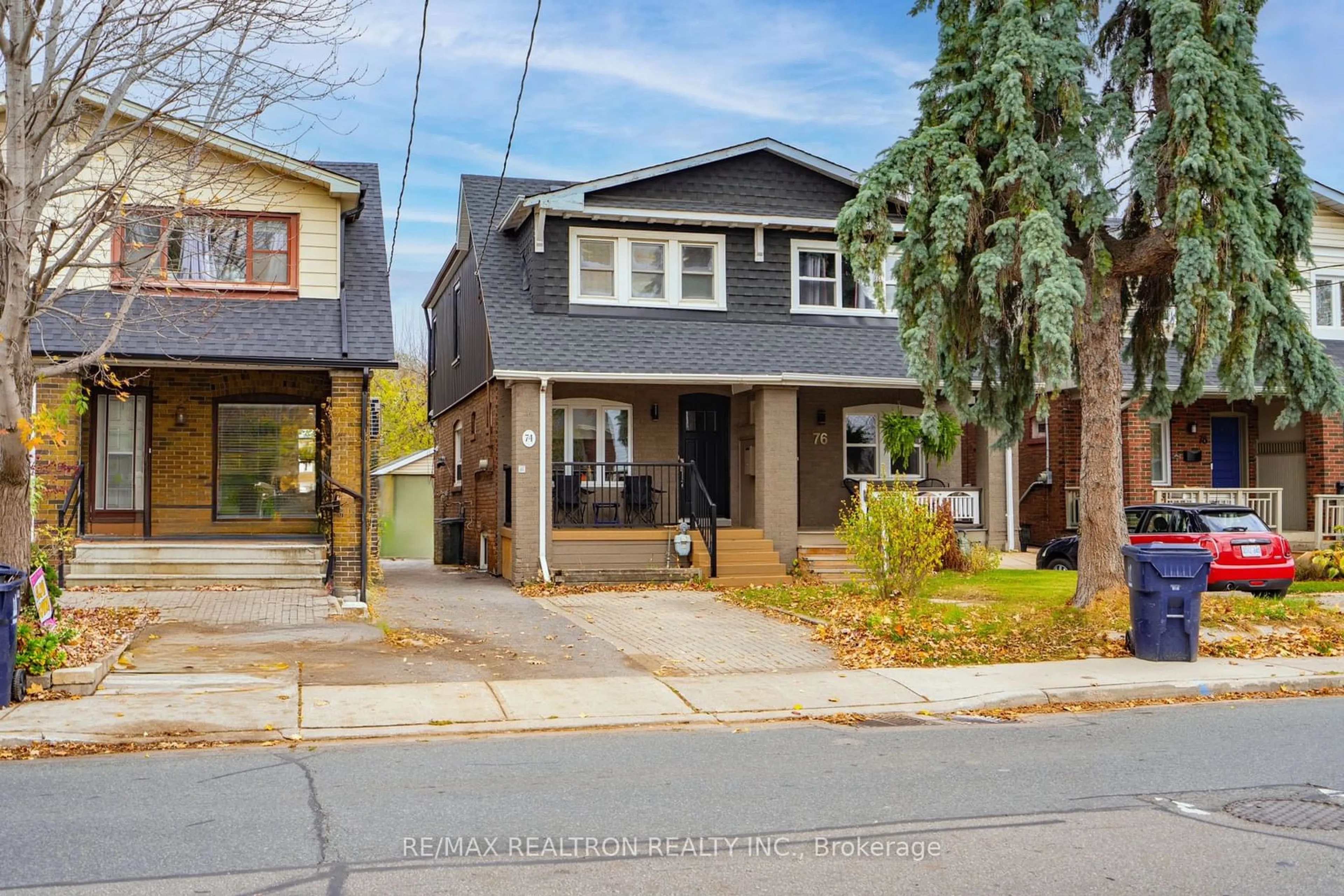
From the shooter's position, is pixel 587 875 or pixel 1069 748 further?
pixel 1069 748

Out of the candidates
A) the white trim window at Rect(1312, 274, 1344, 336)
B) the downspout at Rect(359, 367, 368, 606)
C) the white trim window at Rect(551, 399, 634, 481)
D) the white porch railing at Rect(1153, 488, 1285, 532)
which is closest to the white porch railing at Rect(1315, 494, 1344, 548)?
the white porch railing at Rect(1153, 488, 1285, 532)

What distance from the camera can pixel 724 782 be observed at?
24.1 ft

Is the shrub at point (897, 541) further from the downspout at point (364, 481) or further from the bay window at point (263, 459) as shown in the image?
the bay window at point (263, 459)

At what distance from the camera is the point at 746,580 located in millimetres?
19453

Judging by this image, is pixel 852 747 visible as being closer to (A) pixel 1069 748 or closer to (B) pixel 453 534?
(A) pixel 1069 748

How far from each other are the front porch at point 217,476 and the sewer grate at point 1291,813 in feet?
41.0

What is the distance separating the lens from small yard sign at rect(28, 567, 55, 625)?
10258mm

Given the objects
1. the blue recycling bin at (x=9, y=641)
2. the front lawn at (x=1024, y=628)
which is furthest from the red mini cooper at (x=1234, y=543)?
the blue recycling bin at (x=9, y=641)

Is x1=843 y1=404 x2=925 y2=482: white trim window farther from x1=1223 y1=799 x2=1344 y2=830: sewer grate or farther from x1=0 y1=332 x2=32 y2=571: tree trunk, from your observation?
x1=1223 y1=799 x2=1344 y2=830: sewer grate

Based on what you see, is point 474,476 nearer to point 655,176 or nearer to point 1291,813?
point 655,176

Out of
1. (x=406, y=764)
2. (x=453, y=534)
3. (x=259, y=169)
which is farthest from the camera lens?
(x=453, y=534)

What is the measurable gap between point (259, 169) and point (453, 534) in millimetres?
9906

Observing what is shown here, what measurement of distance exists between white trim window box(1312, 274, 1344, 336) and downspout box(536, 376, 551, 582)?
16.1 m

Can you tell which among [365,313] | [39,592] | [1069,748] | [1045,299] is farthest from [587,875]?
[365,313]
